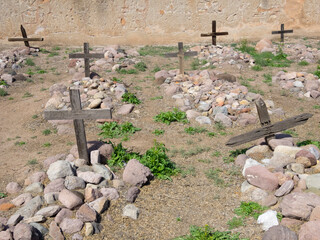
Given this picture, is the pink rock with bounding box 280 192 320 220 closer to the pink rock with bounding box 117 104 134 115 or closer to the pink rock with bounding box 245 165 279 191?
the pink rock with bounding box 245 165 279 191

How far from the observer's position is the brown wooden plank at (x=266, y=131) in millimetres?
6012

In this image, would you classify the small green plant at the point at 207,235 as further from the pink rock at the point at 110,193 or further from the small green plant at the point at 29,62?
the small green plant at the point at 29,62

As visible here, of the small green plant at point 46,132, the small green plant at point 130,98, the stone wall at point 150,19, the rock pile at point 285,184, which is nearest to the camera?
the rock pile at point 285,184

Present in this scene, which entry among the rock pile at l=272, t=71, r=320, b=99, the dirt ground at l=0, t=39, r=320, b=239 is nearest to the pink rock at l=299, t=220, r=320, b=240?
the dirt ground at l=0, t=39, r=320, b=239

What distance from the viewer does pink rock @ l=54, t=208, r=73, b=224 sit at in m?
4.44

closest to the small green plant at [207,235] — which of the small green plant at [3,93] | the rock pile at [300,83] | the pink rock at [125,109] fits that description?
the pink rock at [125,109]

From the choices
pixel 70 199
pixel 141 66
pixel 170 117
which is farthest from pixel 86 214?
pixel 141 66

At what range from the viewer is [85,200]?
4.93m

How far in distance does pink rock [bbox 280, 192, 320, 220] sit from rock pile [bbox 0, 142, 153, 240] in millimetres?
2166

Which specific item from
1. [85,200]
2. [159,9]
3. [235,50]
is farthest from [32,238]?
[159,9]

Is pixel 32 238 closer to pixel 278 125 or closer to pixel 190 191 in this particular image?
pixel 190 191

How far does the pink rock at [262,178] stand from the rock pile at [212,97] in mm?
3029

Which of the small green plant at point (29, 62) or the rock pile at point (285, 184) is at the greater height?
the small green plant at point (29, 62)

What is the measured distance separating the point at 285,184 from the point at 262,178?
390 millimetres
